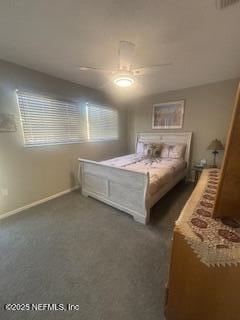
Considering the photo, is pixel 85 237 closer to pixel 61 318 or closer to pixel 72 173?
pixel 61 318

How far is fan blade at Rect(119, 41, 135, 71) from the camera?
1.88 meters

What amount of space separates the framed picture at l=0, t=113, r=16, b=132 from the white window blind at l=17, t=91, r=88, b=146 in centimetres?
16

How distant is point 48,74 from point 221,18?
8.79 feet

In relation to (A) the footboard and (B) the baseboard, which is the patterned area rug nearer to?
(A) the footboard

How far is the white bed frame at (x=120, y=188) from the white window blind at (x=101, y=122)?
1211 millimetres

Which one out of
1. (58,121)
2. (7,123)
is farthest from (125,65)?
(7,123)

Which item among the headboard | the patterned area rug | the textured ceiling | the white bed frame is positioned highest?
the textured ceiling

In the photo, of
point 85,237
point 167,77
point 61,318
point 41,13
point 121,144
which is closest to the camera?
point 61,318

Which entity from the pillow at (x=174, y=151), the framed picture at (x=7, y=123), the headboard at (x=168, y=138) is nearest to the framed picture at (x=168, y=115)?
the headboard at (x=168, y=138)

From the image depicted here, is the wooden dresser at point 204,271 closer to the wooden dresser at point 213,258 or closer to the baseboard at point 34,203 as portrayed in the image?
the wooden dresser at point 213,258

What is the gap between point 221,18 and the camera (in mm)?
1500

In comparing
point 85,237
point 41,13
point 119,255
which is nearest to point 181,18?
point 41,13

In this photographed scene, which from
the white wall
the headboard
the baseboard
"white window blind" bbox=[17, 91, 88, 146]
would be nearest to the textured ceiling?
the white wall

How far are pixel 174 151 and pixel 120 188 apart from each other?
76.0 inches
